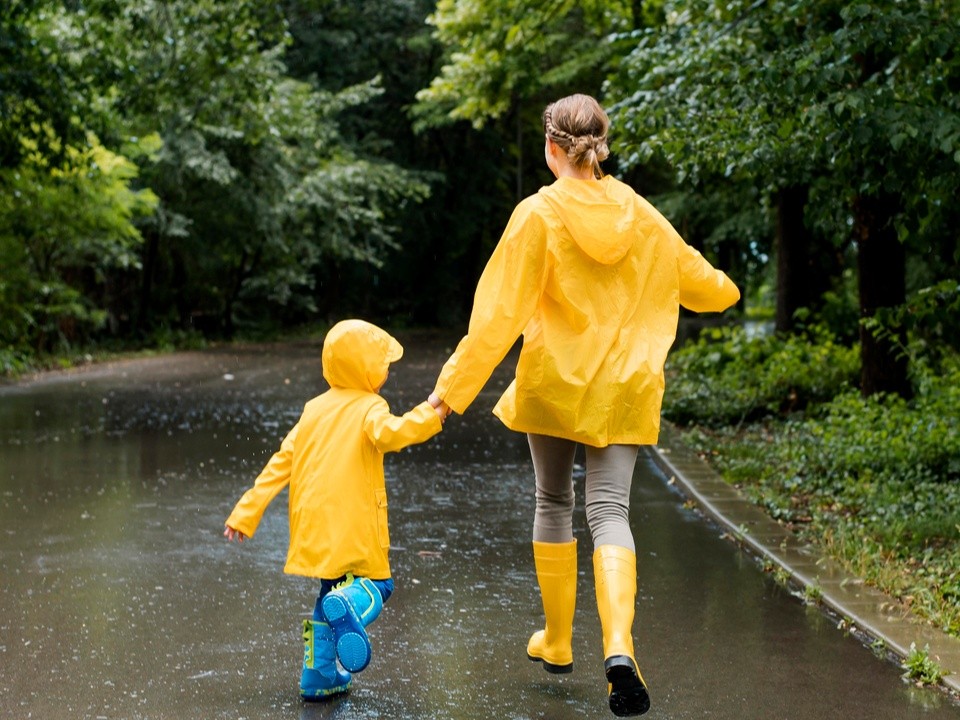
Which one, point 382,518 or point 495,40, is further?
point 495,40

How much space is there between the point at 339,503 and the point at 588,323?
3.55 feet

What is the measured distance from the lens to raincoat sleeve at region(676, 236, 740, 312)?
4633 millimetres

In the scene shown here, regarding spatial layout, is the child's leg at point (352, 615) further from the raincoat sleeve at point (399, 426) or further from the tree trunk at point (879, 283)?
the tree trunk at point (879, 283)

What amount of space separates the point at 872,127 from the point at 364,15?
113ft

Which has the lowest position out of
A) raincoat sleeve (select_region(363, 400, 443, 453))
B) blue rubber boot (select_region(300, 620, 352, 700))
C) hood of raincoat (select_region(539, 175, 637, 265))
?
blue rubber boot (select_region(300, 620, 352, 700))

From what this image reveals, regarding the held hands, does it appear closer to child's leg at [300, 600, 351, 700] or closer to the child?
the child

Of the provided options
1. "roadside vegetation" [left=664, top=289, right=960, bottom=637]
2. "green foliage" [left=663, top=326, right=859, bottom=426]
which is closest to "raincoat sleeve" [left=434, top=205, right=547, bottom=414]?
"roadside vegetation" [left=664, top=289, right=960, bottom=637]

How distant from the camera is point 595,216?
441 centimetres

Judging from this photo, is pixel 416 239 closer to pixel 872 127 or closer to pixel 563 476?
pixel 872 127

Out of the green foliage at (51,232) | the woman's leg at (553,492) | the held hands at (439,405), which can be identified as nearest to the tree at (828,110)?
the woman's leg at (553,492)

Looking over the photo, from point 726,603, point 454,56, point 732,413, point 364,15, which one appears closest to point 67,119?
point 454,56

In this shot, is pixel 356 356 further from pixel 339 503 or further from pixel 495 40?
pixel 495 40

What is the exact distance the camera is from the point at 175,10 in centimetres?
1897

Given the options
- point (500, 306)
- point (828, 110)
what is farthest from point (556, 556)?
point (828, 110)
